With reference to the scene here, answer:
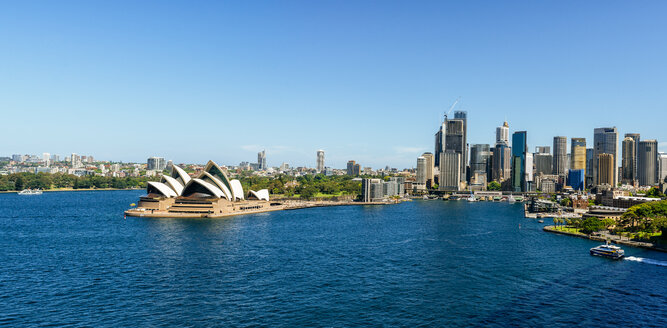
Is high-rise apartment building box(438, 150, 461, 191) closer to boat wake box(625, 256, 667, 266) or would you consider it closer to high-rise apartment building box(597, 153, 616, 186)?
high-rise apartment building box(597, 153, 616, 186)

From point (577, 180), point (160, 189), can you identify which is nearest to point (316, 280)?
point (160, 189)

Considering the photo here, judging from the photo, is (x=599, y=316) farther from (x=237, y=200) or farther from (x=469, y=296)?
(x=237, y=200)

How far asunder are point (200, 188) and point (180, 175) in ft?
34.3

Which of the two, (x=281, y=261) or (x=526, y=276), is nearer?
(x=526, y=276)

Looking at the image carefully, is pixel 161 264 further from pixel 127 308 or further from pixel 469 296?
pixel 469 296

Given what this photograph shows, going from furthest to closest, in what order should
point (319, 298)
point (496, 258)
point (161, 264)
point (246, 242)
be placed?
point (246, 242)
point (496, 258)
point (161, 264)
point (319, 298)

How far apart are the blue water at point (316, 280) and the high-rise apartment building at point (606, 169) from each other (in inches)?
6178

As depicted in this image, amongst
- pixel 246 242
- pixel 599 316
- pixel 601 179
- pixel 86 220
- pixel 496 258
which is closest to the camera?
pixel 599 316

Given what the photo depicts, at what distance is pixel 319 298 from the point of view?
27891 mm

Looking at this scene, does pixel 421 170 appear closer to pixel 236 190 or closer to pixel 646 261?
pixel 236 190

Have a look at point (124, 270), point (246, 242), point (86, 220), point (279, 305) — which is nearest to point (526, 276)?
point (279, 305)

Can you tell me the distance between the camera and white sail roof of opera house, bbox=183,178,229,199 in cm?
7575

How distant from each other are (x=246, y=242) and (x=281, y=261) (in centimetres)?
1084

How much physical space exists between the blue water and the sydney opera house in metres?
19.7
